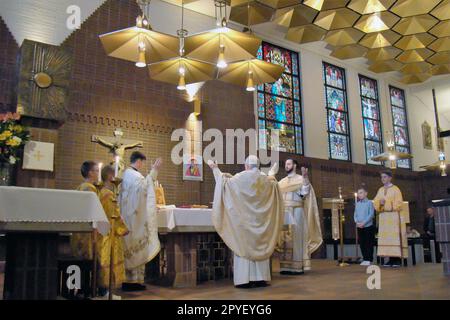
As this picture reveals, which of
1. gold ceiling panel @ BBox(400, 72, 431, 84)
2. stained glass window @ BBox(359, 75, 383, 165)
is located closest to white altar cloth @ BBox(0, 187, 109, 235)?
stained glass window @ BBox(359, 75, 383, 165)

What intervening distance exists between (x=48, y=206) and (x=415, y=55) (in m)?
12.1

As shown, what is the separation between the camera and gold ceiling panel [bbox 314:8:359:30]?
1046 cm

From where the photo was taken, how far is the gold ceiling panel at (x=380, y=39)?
37.6 feet

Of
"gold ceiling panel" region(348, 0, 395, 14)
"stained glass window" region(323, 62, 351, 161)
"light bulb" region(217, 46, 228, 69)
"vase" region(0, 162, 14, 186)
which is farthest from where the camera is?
"stained glass window" region(323, 62, 351, 161)

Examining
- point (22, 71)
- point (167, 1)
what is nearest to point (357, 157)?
point (167, 1)

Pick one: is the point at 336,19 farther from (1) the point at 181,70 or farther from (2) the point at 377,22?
(1) the point at 181,70

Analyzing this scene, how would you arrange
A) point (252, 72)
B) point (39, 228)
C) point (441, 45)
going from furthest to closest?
point (441, 45)
point (252, 72)
point (39, 228)

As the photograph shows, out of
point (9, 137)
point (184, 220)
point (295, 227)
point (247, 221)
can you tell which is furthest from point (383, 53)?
point (9, 137)

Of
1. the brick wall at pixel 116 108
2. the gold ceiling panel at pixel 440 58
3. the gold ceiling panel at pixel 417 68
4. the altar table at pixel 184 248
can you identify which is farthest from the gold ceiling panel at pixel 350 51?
the altar table at pixel 184 248

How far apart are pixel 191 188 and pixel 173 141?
1.14 metres

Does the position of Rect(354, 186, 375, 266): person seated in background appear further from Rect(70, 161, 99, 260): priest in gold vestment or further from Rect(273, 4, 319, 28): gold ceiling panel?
Rect(70, 161, 99, 260): priest in gold vestment

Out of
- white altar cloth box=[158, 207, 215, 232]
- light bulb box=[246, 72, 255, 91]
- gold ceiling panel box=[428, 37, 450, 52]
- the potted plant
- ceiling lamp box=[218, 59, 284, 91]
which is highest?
gold ceiling panel box=[428, 37, 450, 52]

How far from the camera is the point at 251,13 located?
1016 centimetres

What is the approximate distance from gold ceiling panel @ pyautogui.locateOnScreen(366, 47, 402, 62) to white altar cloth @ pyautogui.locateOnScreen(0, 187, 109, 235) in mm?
10887
